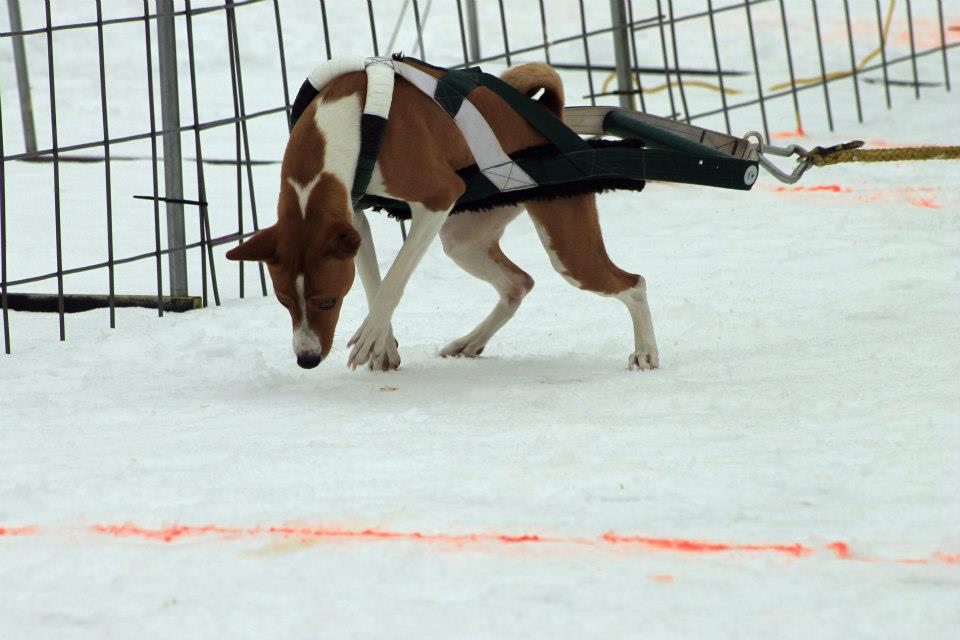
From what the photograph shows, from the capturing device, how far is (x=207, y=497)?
2.39 m

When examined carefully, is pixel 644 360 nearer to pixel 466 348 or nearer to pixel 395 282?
pixel 466 348

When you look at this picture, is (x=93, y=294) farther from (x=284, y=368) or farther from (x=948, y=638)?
(x=948, y=638)

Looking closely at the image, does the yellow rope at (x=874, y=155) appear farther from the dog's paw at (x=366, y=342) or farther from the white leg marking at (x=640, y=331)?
the dog's paw at (x=366, y=342)

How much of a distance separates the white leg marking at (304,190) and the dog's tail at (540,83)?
2.50ft

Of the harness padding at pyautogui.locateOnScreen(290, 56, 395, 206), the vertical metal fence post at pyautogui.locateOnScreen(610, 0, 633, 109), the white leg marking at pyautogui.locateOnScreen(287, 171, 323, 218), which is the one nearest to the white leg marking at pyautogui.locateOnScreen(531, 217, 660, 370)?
the harness padding at pyautogui.locateOnScreen(290, 56, 395, 206)

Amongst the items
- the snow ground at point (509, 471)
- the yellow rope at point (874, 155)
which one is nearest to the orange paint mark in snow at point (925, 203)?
the snow ground at point (509, 471)

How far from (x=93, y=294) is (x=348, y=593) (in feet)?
11.9

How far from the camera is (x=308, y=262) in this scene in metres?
3.21

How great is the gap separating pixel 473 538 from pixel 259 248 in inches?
54.6

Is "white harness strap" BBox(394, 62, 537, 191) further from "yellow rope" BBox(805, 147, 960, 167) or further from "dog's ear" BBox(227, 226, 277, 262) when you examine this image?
"yellow rope" BBox(805, 147, 960, 167)

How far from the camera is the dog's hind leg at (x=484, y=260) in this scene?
12.8 feet

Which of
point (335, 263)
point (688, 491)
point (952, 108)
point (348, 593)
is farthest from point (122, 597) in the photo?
point (952, 108)

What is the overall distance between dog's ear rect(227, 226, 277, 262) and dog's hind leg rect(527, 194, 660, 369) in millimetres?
799

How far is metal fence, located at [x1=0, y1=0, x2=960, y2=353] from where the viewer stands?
504 cm
